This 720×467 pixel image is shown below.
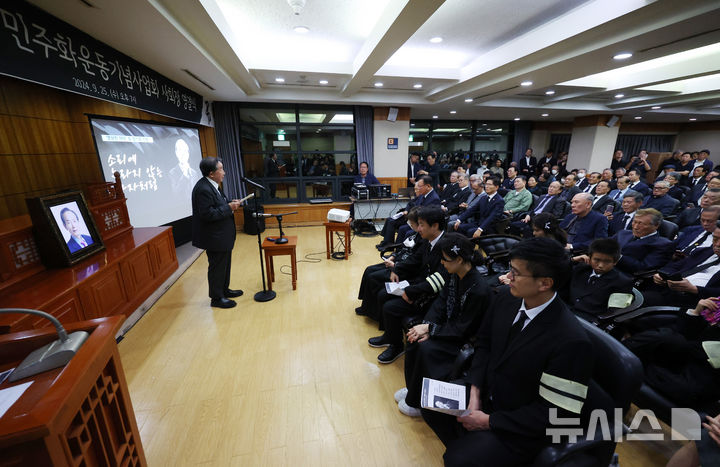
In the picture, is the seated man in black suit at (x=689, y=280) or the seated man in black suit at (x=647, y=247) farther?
the seated man in black suit at (x=647, y=247)

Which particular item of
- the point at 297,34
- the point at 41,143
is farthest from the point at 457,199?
the point at 41,143

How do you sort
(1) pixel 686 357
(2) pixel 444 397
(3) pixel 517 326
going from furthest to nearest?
(1) pixel 686 357, (2) pixel 444 397, (3) pixel 517 326

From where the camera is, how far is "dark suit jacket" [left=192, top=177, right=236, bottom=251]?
9.11 ft

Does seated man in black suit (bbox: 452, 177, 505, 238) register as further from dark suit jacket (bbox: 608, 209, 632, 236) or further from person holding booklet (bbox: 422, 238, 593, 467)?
person holding booklet (bbox: 422, 238, 593, 467)

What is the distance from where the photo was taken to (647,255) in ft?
8.36

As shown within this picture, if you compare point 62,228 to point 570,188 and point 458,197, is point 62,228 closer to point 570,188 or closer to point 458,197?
point 458,197

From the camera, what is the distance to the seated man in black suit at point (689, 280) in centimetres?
191

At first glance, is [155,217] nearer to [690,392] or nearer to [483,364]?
[483,364]

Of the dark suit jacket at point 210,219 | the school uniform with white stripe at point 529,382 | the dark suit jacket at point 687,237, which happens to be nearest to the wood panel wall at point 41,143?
the dark suit jacket at point 210,219

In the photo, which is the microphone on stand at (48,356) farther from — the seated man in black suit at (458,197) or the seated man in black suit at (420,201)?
the seated man in black suit at (458,197)

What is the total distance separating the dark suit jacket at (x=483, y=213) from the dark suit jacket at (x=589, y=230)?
108 cm

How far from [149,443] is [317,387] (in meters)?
1.00

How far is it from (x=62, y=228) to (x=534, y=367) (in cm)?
327

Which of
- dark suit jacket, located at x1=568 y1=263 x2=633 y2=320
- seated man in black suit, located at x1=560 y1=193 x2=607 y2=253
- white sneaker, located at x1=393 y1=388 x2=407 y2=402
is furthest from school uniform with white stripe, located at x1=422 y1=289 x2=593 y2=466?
seated man in black suit, located at x1=560 y1=193 x2=607 y2=253
